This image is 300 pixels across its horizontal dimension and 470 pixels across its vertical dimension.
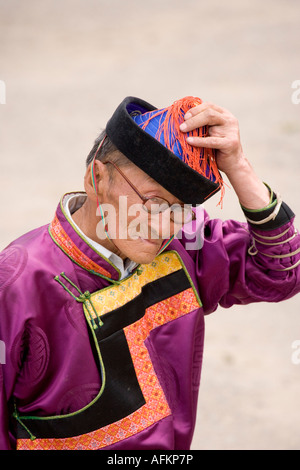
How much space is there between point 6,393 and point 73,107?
6600 mm

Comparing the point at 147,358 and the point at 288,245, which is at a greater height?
the point at 288,245

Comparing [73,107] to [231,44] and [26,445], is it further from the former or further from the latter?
[26,445]

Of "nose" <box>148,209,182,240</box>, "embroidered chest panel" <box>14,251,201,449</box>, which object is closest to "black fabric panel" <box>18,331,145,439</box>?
"embroidered chest panel" <box>14,251,201,449</box>

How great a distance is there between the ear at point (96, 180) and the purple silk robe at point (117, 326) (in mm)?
121

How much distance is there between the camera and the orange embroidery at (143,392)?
239cm

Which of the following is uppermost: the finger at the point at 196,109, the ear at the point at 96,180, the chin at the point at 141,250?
the finger at the point at 196,109

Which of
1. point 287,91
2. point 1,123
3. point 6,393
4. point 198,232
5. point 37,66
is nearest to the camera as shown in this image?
point 6,393

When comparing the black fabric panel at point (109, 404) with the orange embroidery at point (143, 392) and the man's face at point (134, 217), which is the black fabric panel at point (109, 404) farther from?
the man's face at point (134, 217)

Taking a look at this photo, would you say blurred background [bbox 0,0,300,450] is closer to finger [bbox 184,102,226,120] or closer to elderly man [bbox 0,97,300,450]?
elderly man [bbox 0,97,300,450]

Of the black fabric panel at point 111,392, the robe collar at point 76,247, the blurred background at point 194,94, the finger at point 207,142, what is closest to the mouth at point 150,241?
the robe collar at point 76,247

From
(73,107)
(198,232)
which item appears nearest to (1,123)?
(73,107)

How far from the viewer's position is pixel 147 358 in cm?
253

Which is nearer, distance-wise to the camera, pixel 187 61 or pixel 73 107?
pixel 73 107

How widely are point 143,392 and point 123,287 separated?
359 millimetres
